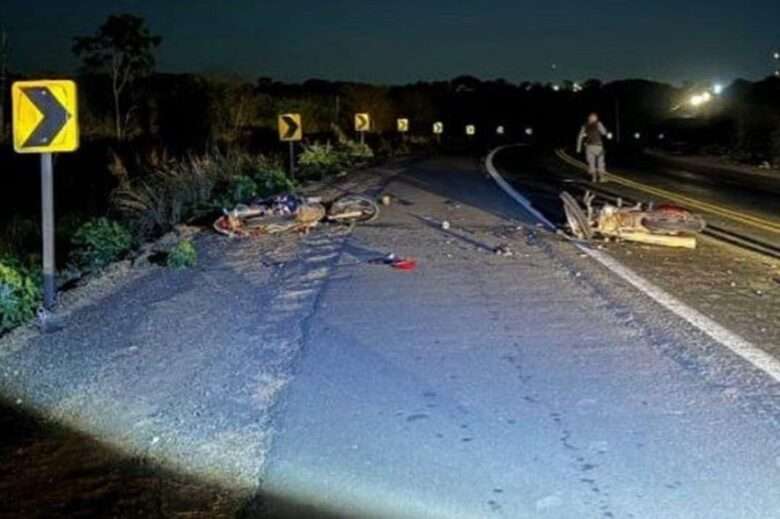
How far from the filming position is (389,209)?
59.6 feet

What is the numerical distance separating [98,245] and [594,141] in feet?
53.2

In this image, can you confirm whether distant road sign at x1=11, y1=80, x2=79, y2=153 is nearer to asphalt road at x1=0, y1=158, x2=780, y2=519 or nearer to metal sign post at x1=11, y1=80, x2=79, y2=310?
metal sign post at x1=11, y1=80, x2=79, y2=310

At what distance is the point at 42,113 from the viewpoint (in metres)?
9.35

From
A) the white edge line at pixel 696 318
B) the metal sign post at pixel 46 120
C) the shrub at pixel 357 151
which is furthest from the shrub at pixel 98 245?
the shrub at pixel 357 151

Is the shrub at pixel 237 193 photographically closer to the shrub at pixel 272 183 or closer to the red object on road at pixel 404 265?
the shrub at pixel 272 183

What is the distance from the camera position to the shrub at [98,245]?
13125 millimetres

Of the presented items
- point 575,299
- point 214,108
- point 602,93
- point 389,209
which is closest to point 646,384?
point 575,299

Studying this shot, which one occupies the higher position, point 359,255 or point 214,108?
point 214,108

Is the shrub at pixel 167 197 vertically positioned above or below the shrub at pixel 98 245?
above

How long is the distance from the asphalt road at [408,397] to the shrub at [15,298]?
505 millimetres

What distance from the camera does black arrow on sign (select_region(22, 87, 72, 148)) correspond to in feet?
30.6

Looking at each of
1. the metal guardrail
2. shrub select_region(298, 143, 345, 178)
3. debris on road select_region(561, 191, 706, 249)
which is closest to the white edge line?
debris on road select_region(561, 191, 706, 249)

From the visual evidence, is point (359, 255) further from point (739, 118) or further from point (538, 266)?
point (739, 118)

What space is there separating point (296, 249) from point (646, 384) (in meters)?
7.25
